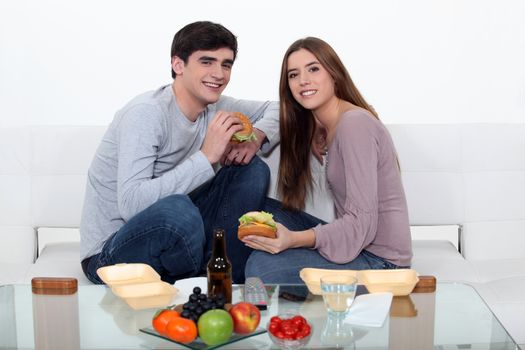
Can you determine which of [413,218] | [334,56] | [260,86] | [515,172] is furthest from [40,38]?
[515,172]

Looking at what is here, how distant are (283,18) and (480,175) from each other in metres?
1.41

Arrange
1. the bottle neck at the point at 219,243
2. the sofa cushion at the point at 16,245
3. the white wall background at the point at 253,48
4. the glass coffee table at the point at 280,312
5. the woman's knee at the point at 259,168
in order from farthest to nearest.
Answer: the white wall background at the point at 253,48, the sofa cushion at the point at 16,245, the woman's knee at the point at 259,168, the bottle neck at the point at 219,243, the glass coffee table at the point at 280,312

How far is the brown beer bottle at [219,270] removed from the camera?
222cm

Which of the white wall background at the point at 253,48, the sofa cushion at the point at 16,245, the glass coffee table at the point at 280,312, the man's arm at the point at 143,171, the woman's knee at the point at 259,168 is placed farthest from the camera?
the white wall background at the point at 253,48

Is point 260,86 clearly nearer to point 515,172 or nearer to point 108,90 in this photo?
point 108,90

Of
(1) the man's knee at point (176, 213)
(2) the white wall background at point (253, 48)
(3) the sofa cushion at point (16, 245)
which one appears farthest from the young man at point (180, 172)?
(2) the white wall background at point (253, 48)

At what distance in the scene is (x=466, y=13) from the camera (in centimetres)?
415

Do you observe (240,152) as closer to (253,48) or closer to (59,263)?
(59,263)

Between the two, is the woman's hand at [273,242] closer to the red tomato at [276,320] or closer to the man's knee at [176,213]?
the man's knee at [176,213]

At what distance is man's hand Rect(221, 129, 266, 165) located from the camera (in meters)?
3.14

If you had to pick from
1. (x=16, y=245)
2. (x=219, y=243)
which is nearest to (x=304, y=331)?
(x=219, y=243)

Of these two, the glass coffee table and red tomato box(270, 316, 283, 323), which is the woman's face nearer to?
the glass coffee table

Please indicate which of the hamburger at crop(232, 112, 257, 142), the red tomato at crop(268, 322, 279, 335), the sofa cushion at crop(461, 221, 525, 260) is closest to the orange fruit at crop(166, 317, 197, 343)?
the red tomato at crop(268, 322, 279, 335)

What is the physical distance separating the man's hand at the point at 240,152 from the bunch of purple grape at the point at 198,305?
46.8 inches
